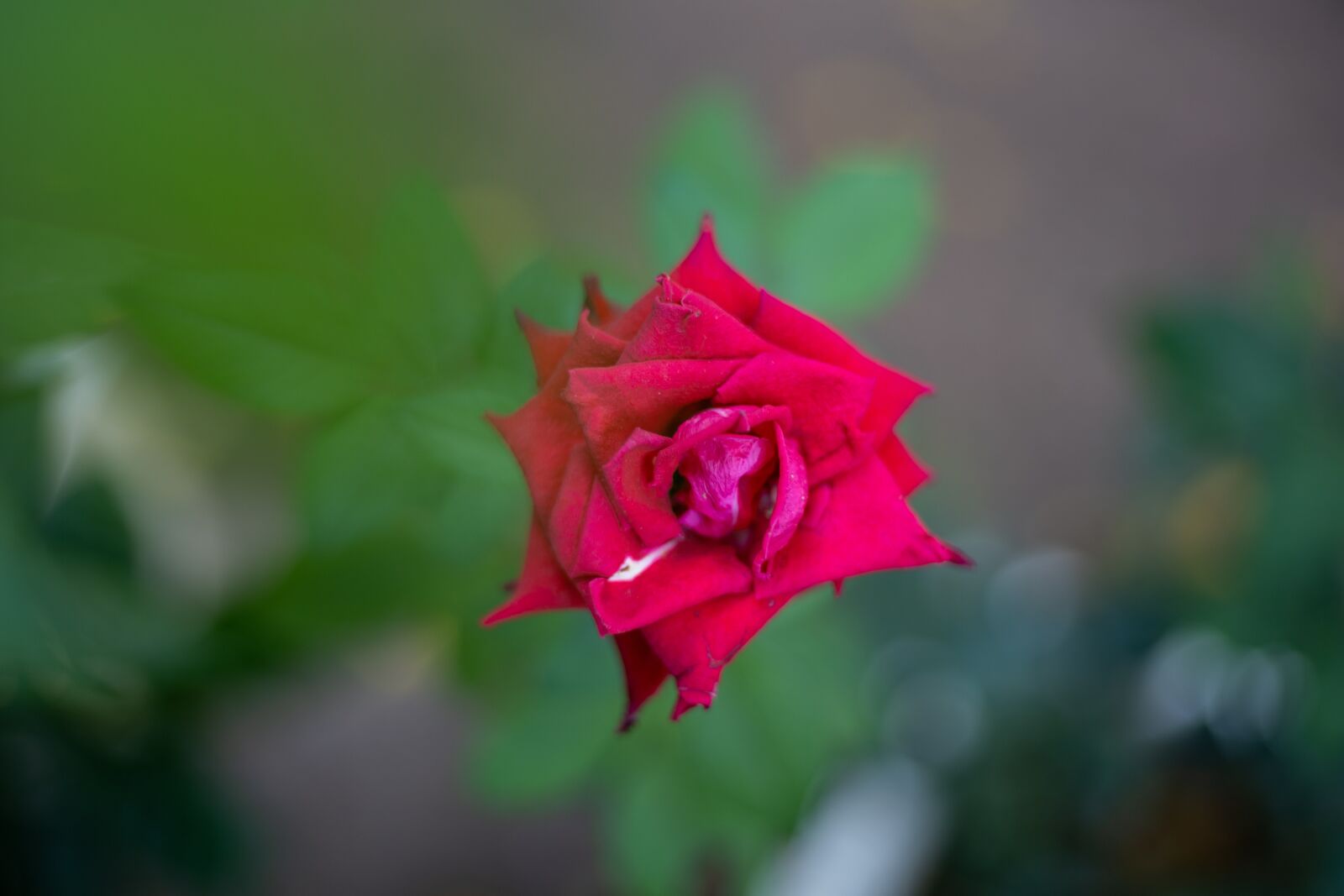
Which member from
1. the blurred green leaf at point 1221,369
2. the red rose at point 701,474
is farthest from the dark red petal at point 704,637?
the blurred green leaf at point 1221,369

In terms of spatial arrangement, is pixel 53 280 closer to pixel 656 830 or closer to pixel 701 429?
pixel 701 429

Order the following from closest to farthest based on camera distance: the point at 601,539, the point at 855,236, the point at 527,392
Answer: the point at 601,539 < the point at 527,392 < the point at 855,236

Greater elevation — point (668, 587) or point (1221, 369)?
point (668, 587)

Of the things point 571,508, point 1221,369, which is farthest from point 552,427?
point 1221,369

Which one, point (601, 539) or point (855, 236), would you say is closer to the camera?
point (601, 539)

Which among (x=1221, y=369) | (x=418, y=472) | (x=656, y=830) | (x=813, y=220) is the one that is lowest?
(x=656, y=830)

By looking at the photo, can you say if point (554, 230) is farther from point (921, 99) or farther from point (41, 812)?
point (41, 812)

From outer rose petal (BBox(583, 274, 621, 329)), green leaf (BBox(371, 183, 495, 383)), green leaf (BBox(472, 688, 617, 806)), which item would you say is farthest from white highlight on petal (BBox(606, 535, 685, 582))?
green leaf (BBox(472, 688, 617, 806))

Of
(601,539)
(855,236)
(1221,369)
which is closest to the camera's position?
(601,539)
